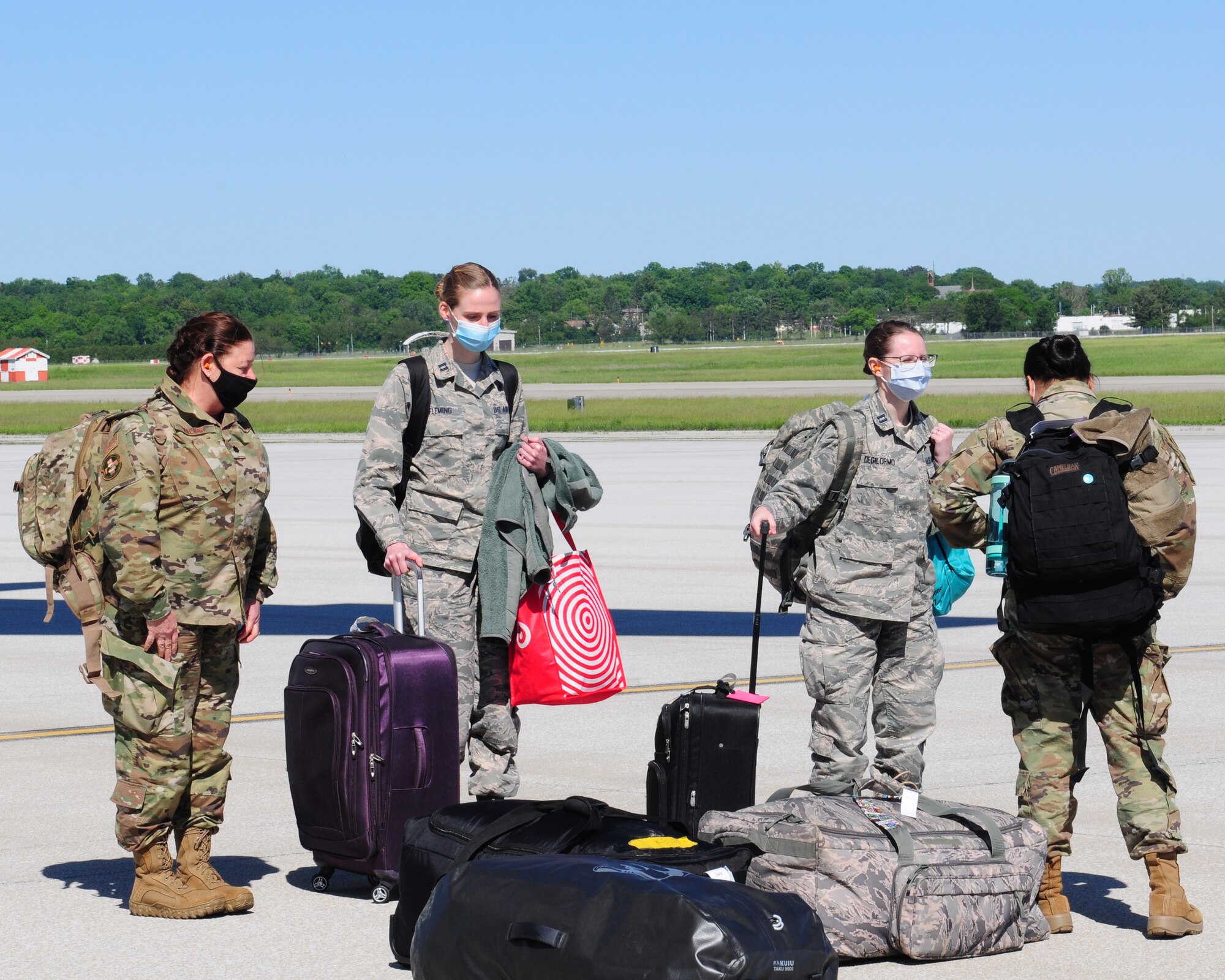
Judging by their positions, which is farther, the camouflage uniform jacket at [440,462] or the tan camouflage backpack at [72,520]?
the camouflage uniform jacket at [440,462]

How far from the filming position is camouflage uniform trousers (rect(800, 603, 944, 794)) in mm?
5984

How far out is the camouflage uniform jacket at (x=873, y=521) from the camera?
19.7 ft

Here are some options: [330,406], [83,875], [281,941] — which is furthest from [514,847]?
[330,406]

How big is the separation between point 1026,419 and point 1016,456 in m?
0.12

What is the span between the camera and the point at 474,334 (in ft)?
19.9

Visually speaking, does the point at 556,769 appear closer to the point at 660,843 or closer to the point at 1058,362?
the point at 660,843

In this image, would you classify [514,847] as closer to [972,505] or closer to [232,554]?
[232,554]

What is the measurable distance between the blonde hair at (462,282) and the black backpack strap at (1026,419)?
1925 millimetres

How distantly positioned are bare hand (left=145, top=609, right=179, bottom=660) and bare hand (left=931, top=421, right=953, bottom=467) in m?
2.83

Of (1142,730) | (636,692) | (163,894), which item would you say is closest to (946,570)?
(1142,730)

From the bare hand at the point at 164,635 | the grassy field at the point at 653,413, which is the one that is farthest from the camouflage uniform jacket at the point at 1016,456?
the grassy field at the point at 653,413

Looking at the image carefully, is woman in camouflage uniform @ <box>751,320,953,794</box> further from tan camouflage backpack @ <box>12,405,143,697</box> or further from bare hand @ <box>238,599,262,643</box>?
tan camouflage backpack @ <box>12,405,143,697</box>

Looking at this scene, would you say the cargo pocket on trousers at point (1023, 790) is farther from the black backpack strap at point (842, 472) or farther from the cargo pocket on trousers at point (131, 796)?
Answer: the cargo pocket on trousers at point (131, 796)

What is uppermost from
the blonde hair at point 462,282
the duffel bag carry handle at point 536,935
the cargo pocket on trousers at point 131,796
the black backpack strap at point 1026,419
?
the blonde hair at point 462,282
